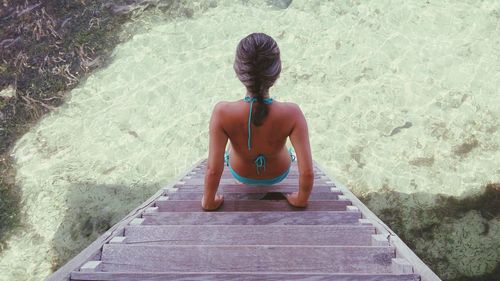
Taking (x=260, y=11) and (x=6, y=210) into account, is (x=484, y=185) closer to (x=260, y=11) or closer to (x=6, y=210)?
(x=260, y=11)

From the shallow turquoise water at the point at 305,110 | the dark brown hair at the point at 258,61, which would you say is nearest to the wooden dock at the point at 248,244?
the dark brown hair at the point at 258,61

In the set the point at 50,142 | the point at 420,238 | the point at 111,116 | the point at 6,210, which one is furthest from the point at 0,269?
the point at 420,238

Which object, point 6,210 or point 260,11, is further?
point 260,11

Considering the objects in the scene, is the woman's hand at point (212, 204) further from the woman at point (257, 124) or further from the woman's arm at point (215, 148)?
the woman's arm at point (215, 148)

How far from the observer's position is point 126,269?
5.01 ft

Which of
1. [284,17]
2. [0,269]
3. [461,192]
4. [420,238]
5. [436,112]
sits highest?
[284,17]

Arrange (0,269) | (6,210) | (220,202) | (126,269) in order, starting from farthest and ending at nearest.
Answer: (6,210) → (0,269) → (220,202) → (126,269)

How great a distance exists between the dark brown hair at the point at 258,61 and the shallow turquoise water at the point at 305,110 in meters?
2.80

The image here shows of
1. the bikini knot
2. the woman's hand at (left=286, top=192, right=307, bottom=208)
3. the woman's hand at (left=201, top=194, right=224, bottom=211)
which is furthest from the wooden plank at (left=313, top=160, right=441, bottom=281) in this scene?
the woman's hand at (left=201, top=194, right=224, bottom=211)

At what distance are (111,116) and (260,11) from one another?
2.65 meters

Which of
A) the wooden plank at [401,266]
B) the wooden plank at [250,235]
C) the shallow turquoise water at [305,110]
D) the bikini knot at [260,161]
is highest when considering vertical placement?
the wooden plank at [401,266]

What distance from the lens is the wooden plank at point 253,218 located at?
209cm

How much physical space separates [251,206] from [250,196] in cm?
16

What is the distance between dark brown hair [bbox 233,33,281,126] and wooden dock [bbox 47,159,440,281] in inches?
28.3
